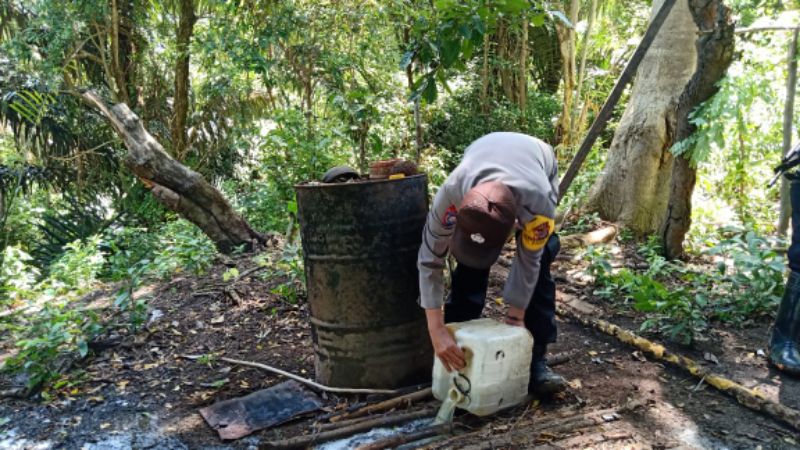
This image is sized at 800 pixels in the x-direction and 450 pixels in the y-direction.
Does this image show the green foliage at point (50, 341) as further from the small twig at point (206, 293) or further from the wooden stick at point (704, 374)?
the wooden stick at point (704, 374)

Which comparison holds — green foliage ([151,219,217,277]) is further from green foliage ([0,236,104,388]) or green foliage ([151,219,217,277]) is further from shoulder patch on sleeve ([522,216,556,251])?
shoulder patch on sleeve ([522,216,556,251])

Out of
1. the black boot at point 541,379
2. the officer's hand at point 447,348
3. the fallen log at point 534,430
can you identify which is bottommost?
the fallen log at point 534,430

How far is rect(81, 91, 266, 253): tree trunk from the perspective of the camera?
17.3 feet

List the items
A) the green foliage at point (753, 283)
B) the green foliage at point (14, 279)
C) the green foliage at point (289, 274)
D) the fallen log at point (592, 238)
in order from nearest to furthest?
the green foliage at point (753, 283)
the green foliage at point (289, 274)
the green foliage at point (14, 279)
the fallen log at point (592, 238)

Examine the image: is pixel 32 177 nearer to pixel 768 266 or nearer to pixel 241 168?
pixel 241 168

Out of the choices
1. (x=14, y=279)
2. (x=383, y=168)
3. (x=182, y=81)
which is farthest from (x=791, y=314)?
(x=182, y=81)

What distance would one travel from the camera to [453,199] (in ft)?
7.44

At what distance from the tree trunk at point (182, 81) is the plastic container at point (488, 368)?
22.4 ft

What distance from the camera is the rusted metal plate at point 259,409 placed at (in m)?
2.64

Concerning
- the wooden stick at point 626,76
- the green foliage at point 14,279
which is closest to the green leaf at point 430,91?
the wooden stick at point 626,76

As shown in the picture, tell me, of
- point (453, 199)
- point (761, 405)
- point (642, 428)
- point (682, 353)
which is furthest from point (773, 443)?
point (453, 199)

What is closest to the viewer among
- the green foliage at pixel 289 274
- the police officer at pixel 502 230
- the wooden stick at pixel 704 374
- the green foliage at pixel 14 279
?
the police officer at pixel 502 230

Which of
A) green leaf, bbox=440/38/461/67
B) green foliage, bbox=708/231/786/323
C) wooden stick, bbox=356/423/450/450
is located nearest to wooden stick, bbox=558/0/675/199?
green foliage, bbox=708/231/786/323

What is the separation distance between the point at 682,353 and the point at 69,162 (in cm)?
879
